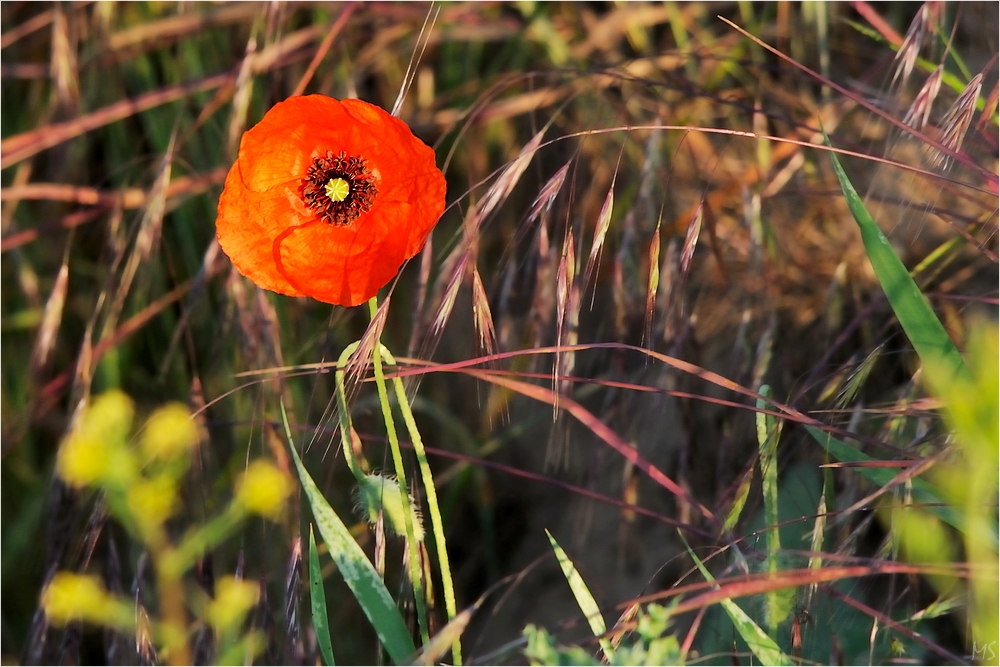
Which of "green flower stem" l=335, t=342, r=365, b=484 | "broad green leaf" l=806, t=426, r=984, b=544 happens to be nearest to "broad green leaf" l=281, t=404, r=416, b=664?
"green flower stem" l=335, t=342, r=365, b=484

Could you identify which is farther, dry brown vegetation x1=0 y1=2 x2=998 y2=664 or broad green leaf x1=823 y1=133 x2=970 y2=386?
dry brown vegetation x1=0 y1=2 x2=998 y2=664

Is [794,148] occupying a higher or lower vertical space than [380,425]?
higher

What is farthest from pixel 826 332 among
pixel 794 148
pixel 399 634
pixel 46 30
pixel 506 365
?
pixel 46 30

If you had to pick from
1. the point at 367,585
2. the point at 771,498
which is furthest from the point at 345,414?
the point at 771,498

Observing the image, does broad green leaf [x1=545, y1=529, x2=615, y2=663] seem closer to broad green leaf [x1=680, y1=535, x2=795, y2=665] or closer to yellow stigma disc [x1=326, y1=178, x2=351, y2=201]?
broad green leaf [x1=680, y1=535, x2=795, y2=665]

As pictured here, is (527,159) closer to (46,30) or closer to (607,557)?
(607,557)

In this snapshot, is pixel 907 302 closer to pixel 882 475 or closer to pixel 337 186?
pixel 882 475

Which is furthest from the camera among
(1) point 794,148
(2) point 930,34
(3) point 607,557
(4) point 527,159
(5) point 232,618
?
(3) point 607,557
